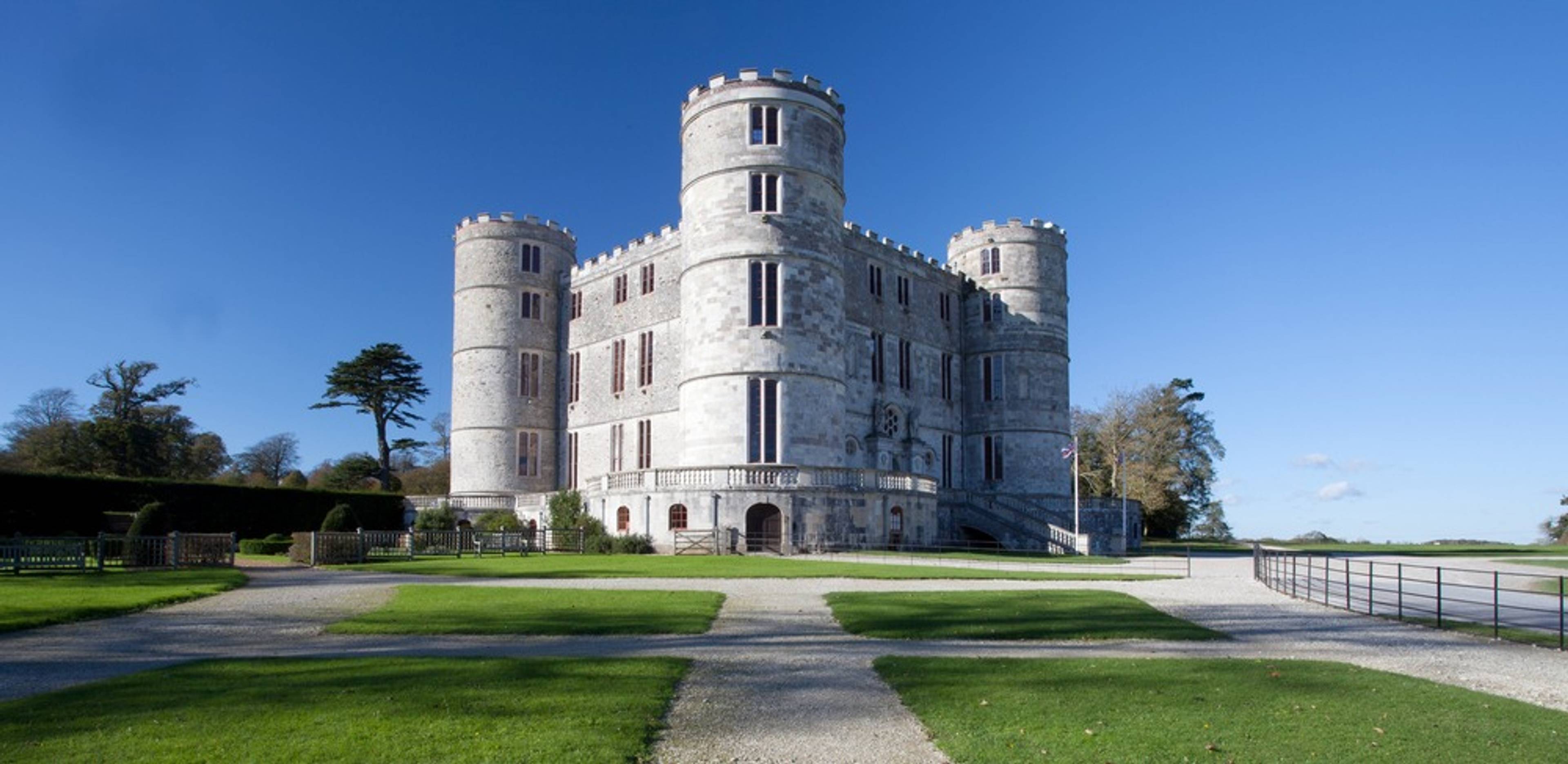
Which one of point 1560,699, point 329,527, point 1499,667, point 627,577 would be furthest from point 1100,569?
point 329,527

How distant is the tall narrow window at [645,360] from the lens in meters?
47.5

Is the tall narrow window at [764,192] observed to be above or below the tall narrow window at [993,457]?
above

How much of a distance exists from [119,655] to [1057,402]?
4549cm

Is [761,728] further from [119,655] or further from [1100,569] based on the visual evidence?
[1100,569]

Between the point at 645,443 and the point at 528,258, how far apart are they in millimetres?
12789

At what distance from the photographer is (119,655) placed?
12.4m

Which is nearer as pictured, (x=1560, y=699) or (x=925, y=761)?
(x=925, y=761)

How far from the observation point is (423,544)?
36156mm

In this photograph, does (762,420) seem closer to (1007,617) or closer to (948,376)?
(948,376)

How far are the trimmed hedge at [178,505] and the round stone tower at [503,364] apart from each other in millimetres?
5169

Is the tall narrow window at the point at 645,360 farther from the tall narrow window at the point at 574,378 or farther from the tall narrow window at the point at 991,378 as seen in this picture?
the tall narrow window at the point at 991,378

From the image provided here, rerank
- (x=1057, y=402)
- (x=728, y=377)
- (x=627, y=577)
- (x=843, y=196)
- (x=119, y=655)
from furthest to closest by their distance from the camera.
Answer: (x=1057, y=402), (x=843, y=196), (x=728, y=377), (x=627, y=577), (x=119, y=655)

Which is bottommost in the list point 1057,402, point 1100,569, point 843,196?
point 1100,569

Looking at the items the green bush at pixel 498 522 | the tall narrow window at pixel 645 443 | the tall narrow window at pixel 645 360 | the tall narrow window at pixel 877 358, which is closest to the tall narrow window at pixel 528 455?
the green bush at pixel 498 522
